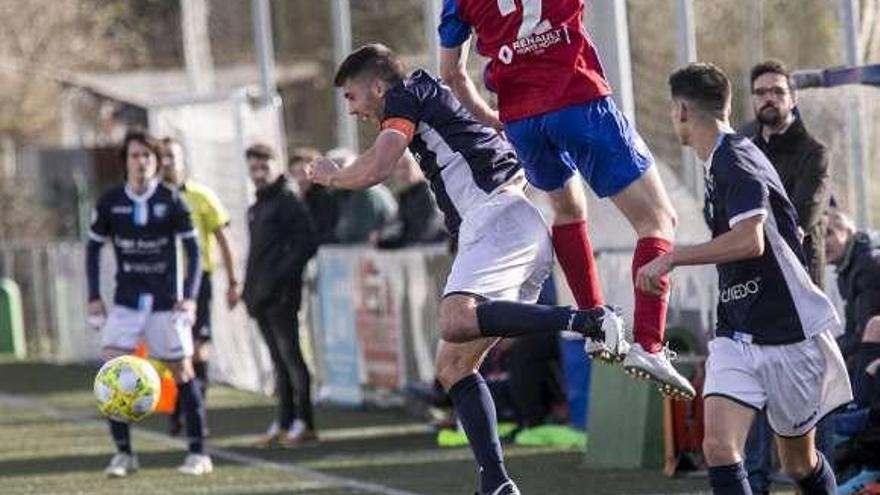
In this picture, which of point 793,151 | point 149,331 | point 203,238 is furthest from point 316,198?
point 793,151

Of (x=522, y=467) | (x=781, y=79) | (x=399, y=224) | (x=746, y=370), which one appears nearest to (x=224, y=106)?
(x=399, y=224)

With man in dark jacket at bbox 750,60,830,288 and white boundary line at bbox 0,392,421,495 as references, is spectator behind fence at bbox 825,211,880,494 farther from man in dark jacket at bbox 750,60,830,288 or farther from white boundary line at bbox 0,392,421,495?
white boundary line at bbox 0,392,421,495

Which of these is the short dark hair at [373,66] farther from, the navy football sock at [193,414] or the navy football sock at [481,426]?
the navy football sock at [193,414]

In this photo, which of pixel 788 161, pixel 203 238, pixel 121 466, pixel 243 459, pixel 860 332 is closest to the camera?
pixel 788 161

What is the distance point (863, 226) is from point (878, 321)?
1.75 metres

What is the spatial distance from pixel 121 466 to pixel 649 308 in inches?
216

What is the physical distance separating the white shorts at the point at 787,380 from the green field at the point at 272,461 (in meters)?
3.03

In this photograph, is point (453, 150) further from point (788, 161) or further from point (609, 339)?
point (788, 161)

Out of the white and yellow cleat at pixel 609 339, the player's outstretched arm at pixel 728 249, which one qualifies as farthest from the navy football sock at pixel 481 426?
the player's outstretched arm at pixel 728 249

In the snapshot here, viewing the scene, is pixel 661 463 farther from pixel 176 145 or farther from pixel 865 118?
pixel 176 145

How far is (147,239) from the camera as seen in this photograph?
583 inches

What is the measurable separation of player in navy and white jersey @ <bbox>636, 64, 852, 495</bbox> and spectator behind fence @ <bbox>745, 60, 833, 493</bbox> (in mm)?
2148

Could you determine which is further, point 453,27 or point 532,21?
point 453,27

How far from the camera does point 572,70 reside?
399 inches
